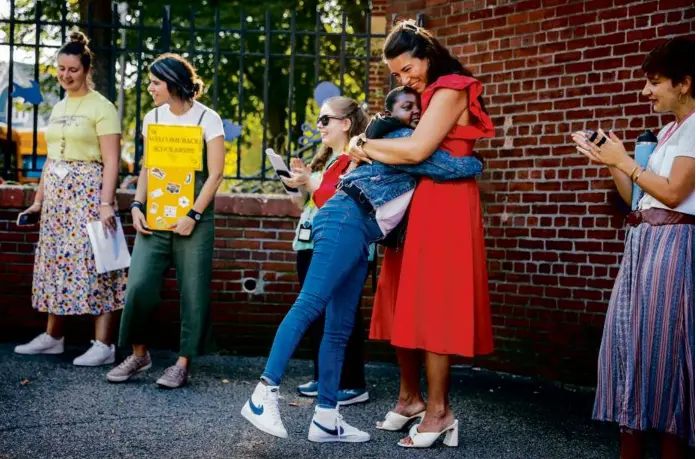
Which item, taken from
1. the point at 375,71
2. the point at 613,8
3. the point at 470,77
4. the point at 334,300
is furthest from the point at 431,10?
the point at 375,71

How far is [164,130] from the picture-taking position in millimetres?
5184

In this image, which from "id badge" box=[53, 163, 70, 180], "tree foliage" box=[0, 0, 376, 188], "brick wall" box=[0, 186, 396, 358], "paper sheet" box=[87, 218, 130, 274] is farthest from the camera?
"tree foliage" box=[0, 0, 376, 188]

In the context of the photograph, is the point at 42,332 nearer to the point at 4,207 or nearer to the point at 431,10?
the point at 4,207

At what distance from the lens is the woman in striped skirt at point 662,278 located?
3447 mm

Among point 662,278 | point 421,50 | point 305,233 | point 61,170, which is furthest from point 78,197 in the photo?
point 662,278

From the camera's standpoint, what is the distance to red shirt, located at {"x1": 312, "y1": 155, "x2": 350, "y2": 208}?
453 cm

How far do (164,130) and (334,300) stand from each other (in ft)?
5.72

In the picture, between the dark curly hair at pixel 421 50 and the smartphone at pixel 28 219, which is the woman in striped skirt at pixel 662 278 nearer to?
the dark curly hair at pixel 421 50

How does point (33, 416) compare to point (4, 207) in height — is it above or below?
below

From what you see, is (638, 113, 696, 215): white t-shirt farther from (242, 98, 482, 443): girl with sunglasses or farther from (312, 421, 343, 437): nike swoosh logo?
(312, 421, 343, 437): nike swoosh logo

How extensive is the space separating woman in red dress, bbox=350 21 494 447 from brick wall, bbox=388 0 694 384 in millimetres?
1695

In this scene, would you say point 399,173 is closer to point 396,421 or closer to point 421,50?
point 421,50

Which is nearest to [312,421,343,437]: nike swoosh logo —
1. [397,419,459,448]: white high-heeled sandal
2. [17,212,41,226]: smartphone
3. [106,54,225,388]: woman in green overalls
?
[397,419,459,448]: white high-heeled sandal

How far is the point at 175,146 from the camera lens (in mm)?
5188
